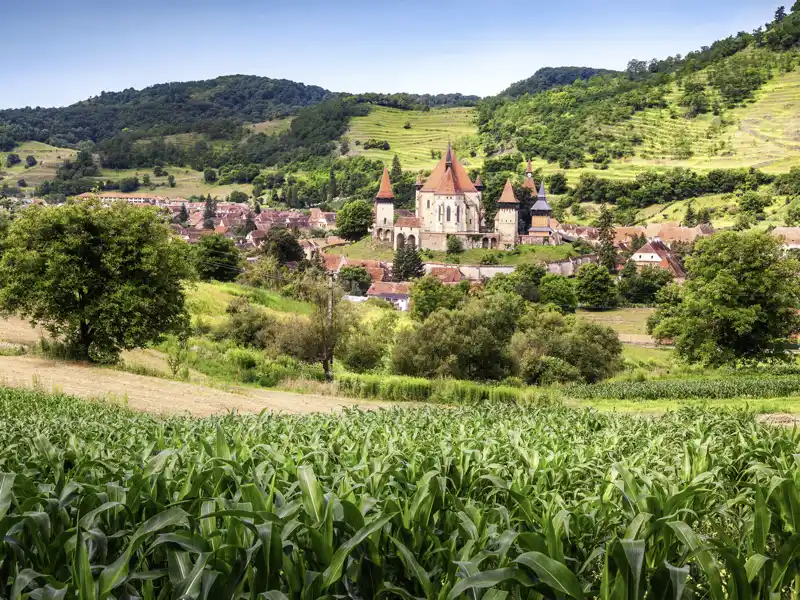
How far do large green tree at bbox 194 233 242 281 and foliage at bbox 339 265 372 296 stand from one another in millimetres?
14615

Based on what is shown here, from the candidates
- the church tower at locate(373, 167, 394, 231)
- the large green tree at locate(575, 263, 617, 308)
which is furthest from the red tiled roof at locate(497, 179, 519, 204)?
the large green tree at locate(575, 263, 617, 308)

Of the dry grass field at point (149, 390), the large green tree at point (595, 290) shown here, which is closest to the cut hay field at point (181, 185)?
the large green tree at point (595, 290)

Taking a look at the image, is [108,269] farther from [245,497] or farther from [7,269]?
[245,497]

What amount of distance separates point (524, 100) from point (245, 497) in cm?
19145

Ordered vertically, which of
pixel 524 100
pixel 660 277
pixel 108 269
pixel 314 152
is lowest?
pixel 660 277

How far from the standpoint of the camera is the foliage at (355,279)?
69250 millimetres

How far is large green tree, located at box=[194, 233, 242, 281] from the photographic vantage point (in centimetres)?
4978

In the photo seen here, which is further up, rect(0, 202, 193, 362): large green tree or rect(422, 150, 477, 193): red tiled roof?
rect(422, 150, 477, 193): red tiled roof

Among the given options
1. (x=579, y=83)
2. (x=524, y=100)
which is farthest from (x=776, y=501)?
(x=579, y=83)

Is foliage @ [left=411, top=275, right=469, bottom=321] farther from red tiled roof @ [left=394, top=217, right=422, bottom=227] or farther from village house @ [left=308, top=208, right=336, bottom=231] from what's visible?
village house @ [left=308, top=208, right=336, bottom=231]

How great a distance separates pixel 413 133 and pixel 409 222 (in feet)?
273

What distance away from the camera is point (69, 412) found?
11.2 meters

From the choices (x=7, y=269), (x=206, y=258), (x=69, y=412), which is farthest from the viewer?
(x=206, y=258)

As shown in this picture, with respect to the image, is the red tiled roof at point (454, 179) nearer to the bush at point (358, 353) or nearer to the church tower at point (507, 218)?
the church tower at point (507, 218)
